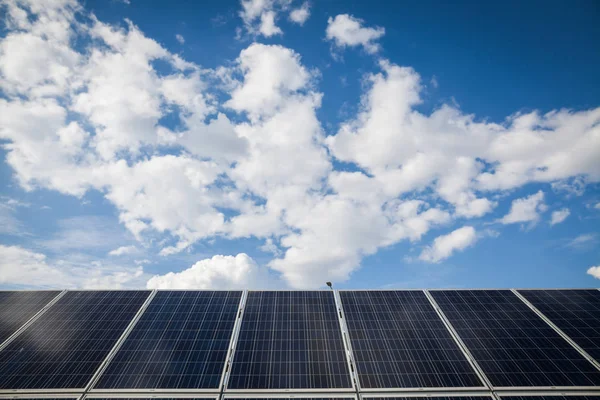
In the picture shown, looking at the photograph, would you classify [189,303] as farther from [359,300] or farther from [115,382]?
[359,300]

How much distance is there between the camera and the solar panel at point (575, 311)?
18.5 metres

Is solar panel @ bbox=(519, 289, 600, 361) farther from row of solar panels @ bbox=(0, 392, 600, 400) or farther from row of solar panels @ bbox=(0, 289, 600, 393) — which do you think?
row of solar panels @ bbox=(0, 392, 600, 400)

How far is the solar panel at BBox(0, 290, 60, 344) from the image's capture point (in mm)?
20062

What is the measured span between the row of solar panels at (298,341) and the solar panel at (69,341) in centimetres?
7

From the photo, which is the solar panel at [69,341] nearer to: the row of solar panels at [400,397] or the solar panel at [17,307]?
the solar panel at [17,307]

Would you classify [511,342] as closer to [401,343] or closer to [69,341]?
[401,343]

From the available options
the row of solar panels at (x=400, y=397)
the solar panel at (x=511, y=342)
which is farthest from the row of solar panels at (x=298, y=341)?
the row of solar panels at (x=400, y=397)

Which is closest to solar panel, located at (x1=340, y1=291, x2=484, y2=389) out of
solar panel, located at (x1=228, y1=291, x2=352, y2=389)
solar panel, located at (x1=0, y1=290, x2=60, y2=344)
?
solar panel, located at (x1=228, y1=291, x2=352, y2=389)

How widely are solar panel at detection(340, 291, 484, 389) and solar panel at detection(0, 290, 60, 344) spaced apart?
74.6 feet

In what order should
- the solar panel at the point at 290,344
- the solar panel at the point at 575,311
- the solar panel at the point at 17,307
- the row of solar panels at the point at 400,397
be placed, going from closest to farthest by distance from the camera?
1. the row of solar panels at the point at 400,397
2. the solar panel at the point at 290,344
3. the solar panel at the point at 575,311
4. the solar panel at the point at 17,307

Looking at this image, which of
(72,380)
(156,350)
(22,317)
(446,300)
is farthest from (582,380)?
(22,317)

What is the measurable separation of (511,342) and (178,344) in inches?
819

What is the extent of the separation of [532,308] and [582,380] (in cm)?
585

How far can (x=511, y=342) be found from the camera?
60.0ft
